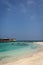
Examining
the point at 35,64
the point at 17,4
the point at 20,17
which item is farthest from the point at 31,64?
the point at 17,4

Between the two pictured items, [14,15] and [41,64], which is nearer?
[41,64]

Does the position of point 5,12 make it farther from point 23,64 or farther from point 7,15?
point 23,64

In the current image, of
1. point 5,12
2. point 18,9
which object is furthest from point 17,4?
point 5,12

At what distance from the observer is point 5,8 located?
298 cm

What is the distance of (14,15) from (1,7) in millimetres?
359

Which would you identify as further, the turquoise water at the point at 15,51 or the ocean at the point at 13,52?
the turquoise water at the point at 15,51

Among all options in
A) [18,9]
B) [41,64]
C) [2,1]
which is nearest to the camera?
[41,64]

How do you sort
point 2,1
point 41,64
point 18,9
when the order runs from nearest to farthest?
1. point 41,64
2. point 2,1
3. point 18,9

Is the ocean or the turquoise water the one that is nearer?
the ocean

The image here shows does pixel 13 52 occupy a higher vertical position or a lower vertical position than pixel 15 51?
lower

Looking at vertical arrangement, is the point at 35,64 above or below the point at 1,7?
below

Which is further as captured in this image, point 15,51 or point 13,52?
point 15,51

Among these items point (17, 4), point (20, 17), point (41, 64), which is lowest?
point (41, 64)

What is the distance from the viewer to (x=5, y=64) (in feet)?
7.84
